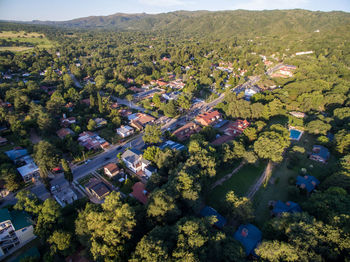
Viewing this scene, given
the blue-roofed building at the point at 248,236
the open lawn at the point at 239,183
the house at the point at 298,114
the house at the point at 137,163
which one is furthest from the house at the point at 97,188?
the house at the point at 298,114

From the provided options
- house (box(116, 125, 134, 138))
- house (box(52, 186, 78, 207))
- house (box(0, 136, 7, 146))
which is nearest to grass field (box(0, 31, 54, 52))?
house (box(0, 136, 7, 146))

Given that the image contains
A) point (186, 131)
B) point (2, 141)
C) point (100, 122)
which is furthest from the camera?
point (100, 122)

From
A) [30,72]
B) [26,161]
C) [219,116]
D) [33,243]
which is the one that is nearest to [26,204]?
[33,243]

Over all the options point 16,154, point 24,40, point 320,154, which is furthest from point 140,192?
point 24,40

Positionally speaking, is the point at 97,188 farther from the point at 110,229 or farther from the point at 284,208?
the point at 284,208

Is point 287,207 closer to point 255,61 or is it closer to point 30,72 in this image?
point 255,61

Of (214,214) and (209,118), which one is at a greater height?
(214,214)
